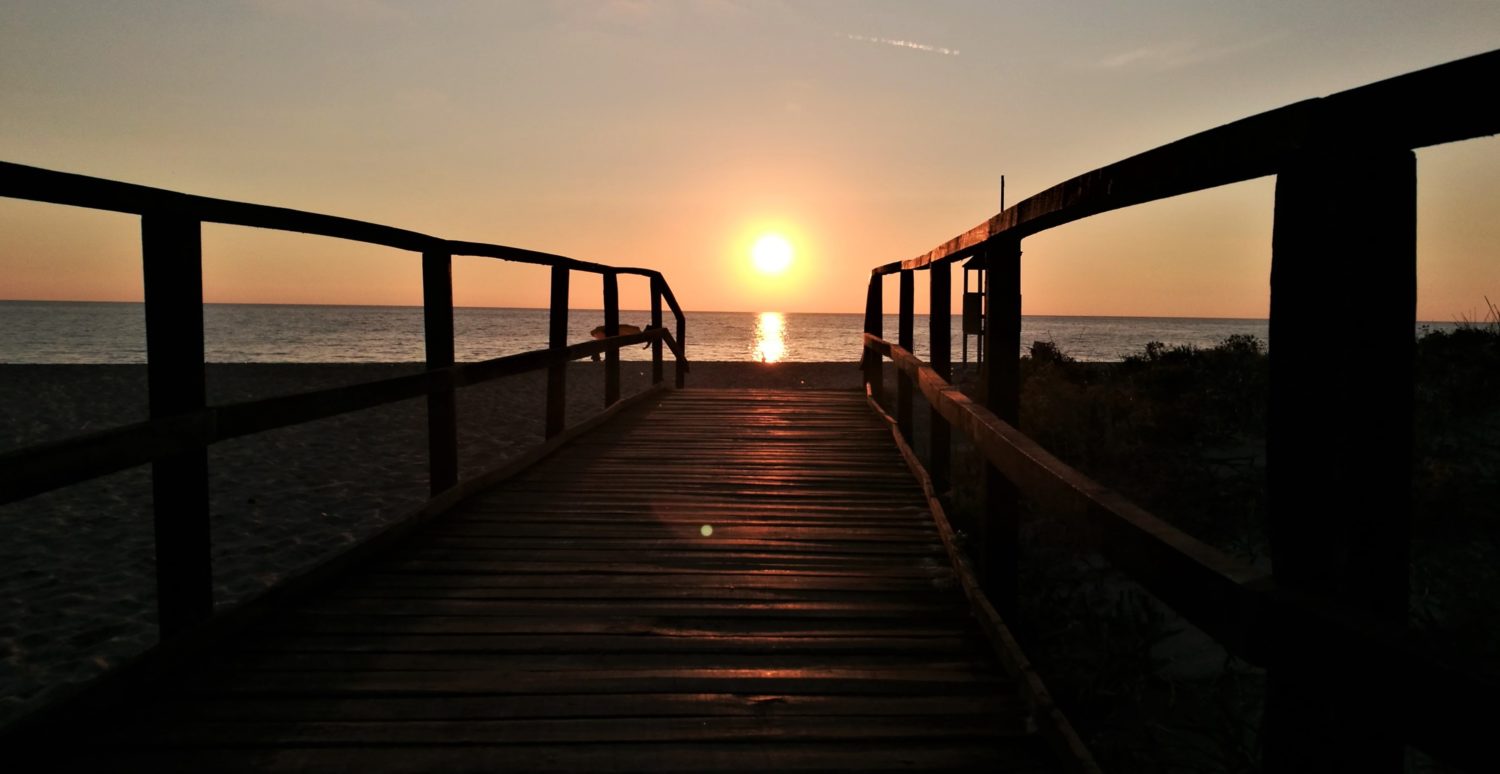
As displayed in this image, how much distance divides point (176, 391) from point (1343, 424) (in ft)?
9.06

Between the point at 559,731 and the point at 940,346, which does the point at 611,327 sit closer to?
the point at 940,346

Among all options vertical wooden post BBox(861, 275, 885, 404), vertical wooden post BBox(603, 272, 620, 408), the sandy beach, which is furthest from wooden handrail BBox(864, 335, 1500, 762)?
vertical wooden post BBox(861, 275, 885, 404)

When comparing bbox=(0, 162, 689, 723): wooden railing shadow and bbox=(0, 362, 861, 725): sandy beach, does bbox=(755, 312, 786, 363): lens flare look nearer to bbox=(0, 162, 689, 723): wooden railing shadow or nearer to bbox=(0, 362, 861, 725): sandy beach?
bbox=(0, 362, 861, 725): sandy beach

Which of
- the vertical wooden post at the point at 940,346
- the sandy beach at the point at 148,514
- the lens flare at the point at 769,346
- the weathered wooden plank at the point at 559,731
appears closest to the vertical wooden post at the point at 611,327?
the sandy beach at the point at 148,514

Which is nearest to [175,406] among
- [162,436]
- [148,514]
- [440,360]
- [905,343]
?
[162,436]

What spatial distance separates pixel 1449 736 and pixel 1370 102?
0.80 metres

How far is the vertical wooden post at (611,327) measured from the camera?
7285 millimetres

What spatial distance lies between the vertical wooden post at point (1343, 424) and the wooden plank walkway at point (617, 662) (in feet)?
3.18

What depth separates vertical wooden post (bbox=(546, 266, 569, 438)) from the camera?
19.0 ft

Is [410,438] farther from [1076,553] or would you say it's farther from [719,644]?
[719,644]

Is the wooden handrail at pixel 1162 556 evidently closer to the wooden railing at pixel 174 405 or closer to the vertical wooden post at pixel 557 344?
the wooden railing at pixel 174 405

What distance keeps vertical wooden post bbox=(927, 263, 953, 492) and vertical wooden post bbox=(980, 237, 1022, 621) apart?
147 centimetres

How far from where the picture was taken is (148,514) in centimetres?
763

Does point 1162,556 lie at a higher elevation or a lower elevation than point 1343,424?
lower
